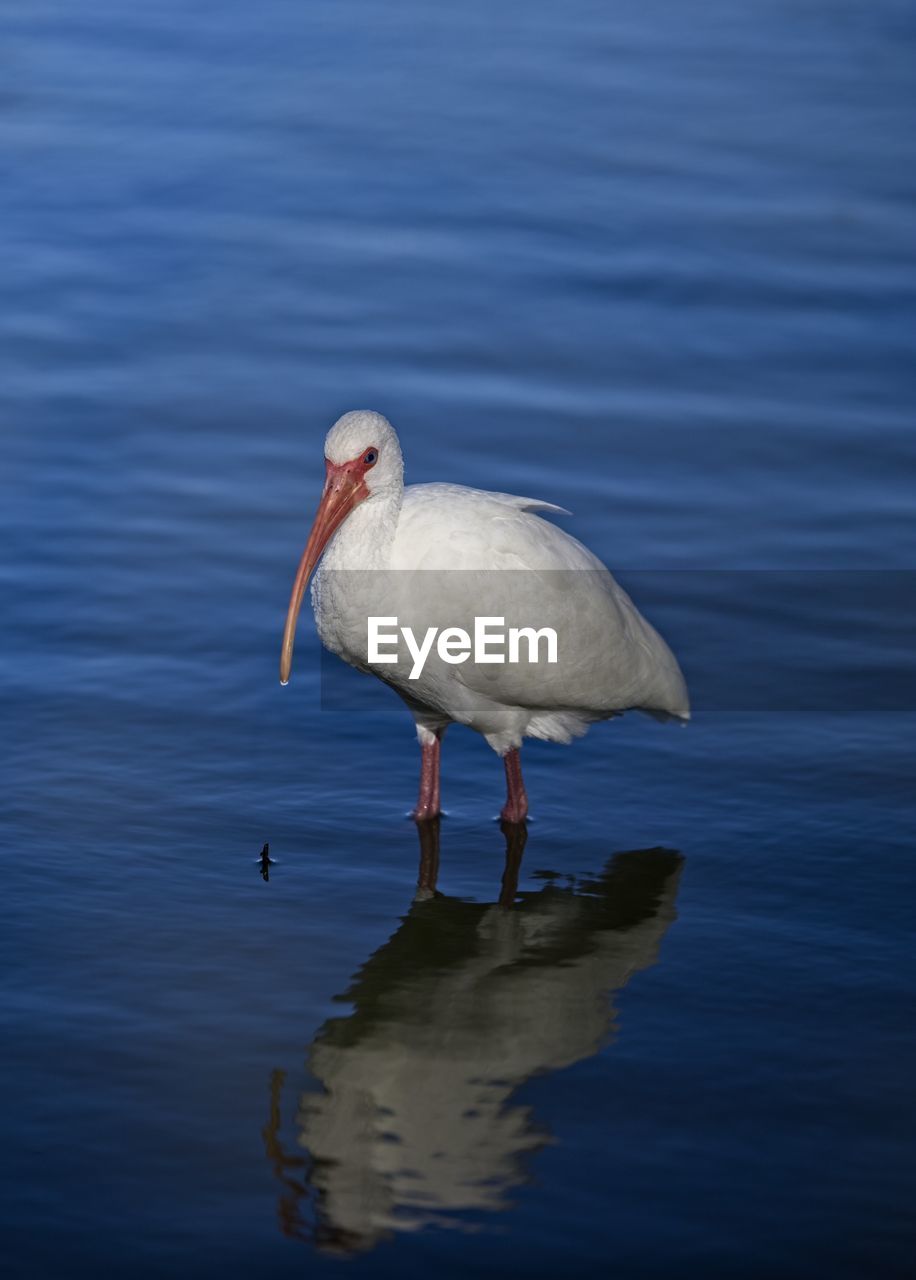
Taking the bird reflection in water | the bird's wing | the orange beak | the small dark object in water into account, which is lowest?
the bird reflection in water

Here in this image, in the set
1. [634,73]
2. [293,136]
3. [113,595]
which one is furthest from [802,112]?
[113,595]

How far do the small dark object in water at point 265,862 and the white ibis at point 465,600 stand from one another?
2.04 feet

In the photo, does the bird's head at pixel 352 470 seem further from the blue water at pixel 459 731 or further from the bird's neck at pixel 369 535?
the blue water at pixel 459 731

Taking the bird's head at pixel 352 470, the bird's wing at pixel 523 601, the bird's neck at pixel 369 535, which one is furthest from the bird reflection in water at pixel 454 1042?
the bird's head at pixel 352 470

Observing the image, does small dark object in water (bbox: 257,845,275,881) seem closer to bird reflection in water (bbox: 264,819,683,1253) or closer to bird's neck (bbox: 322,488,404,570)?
bird reflection in water (bbox: 264,819,683,1253)

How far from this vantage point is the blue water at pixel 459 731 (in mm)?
5422

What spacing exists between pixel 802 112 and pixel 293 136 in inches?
161

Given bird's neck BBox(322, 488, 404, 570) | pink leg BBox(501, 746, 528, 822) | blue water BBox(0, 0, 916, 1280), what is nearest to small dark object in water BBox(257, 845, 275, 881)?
blue water BBox(0, 0, 916, 1280)

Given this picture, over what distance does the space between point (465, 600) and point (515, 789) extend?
0.77 m

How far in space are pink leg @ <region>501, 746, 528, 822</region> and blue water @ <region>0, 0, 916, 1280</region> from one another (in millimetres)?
102

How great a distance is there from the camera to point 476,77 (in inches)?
698

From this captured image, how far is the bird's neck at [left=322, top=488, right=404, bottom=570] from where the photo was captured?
723 centimetres

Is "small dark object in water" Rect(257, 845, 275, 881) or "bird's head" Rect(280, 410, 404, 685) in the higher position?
"bird's head" Rect(280, 410, 404, 685)

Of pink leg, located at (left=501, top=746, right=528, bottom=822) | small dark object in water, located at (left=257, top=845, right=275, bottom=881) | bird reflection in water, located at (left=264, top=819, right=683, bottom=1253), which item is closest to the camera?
bird reflection in water, located at (left=264, top=819, right=683, bottom=1253)
